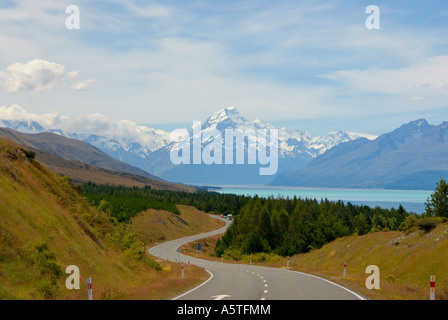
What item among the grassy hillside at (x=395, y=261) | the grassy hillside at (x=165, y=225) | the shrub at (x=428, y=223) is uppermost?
the shrub at (x=428, y=223)

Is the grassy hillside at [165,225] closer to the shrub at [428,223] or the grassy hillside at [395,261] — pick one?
the grassy hillside at [395,261]

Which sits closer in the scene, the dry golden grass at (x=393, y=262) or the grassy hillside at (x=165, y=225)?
the dry golden grass at (x=393, y=262)

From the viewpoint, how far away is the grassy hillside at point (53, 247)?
19359 mm

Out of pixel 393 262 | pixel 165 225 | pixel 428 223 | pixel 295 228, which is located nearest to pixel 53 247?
pixel 393 262

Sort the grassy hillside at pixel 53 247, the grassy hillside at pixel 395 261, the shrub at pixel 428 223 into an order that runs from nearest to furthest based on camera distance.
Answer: the grassy hillside at pixel 53 247 → the grassy hillside at pixel 395 261 → the shrub at pixel 428 223

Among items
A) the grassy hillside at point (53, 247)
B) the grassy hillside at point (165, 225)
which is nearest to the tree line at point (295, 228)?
the grassy hillside at point (165, 225)

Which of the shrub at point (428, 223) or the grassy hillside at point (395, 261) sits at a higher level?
the shrub at point (428, 223)

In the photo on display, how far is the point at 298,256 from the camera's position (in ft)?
289

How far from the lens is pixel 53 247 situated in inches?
947

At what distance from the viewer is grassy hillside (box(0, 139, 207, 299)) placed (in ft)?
63.5

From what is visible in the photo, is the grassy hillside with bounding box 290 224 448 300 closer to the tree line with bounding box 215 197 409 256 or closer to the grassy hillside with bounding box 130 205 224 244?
the tree line with bounding box 215 197 409 256
